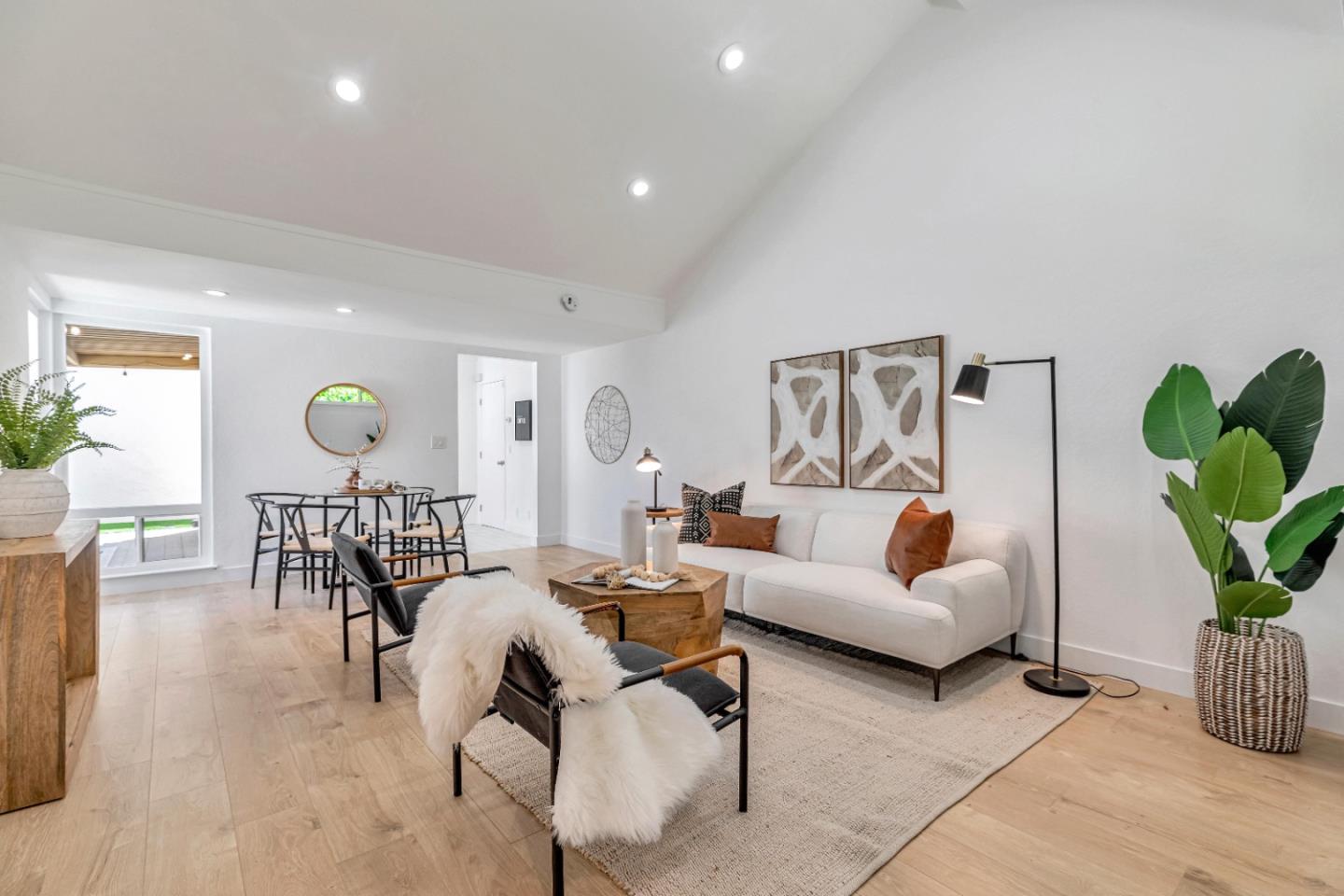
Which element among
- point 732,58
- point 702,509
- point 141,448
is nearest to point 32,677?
point 702,509

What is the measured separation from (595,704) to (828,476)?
322 cm

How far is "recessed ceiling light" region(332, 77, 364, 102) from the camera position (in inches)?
123

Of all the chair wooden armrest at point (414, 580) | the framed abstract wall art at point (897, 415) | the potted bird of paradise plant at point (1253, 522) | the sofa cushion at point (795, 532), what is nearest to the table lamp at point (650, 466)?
the sofa cushion at point (795, 532)

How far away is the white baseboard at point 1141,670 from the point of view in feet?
8.32

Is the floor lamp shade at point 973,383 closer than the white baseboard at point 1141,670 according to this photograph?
No

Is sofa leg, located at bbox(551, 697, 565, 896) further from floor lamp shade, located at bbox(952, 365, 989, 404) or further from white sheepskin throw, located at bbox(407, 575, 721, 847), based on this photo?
floor lamp shade, located at bbox(952, 365, 989, 404)

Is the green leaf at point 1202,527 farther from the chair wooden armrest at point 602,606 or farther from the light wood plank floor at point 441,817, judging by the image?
the chair wooden armrest at point 602,606

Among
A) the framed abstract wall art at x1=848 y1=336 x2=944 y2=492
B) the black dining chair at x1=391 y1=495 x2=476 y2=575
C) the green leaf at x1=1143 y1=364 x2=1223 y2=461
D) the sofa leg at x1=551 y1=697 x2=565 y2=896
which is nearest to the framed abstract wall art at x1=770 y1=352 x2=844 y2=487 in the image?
the framed abstract wall art at x1=848 y1=336 x2=944 y2=492

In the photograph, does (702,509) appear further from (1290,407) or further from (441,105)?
(1290,407)

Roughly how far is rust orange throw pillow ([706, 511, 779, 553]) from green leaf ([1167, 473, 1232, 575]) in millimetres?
2287

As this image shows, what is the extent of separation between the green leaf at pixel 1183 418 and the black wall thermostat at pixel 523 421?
650cm

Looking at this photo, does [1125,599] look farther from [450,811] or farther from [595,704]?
[450,811]

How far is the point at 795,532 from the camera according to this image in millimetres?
4238

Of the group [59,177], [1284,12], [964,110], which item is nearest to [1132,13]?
[1284,12]
